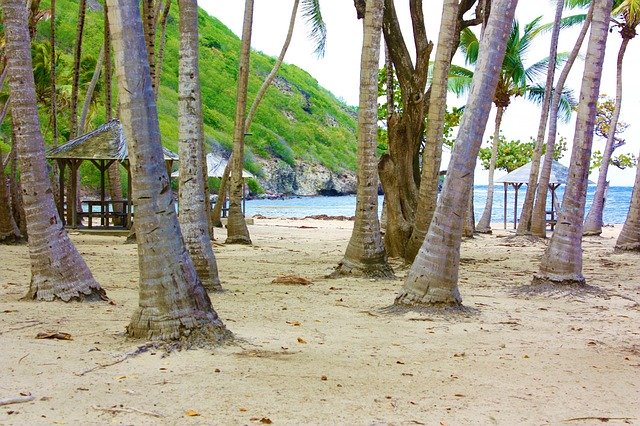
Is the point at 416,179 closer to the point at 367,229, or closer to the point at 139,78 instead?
the point at 367,229

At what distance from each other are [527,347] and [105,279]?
6124mm

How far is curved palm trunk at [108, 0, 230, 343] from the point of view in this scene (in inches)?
239

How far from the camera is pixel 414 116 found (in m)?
14.7

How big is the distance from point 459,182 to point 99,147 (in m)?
14.1

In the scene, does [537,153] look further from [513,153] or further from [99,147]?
[513,153]

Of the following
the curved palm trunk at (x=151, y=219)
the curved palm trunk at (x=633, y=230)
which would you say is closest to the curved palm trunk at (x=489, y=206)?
the curved palm trunk at (x=633, y=230)

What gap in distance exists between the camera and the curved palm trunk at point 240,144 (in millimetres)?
17656

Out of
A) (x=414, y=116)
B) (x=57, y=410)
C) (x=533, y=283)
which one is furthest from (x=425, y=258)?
(x=414, y=116)

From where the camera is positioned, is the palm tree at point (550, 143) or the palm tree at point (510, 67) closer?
the palm tree at point (550, 143)

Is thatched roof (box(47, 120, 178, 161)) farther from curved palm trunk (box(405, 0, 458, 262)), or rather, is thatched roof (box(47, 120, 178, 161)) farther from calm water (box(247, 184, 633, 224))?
calm water (box(247, 184, 633, 224))

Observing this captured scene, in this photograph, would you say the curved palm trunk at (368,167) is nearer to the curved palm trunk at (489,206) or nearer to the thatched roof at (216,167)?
the curved palm trunk at (489,206)

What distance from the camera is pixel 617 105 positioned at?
24562 millimetres

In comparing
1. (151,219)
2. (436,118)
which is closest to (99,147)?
(436,118)

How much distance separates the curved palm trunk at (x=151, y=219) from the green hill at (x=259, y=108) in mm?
71252
